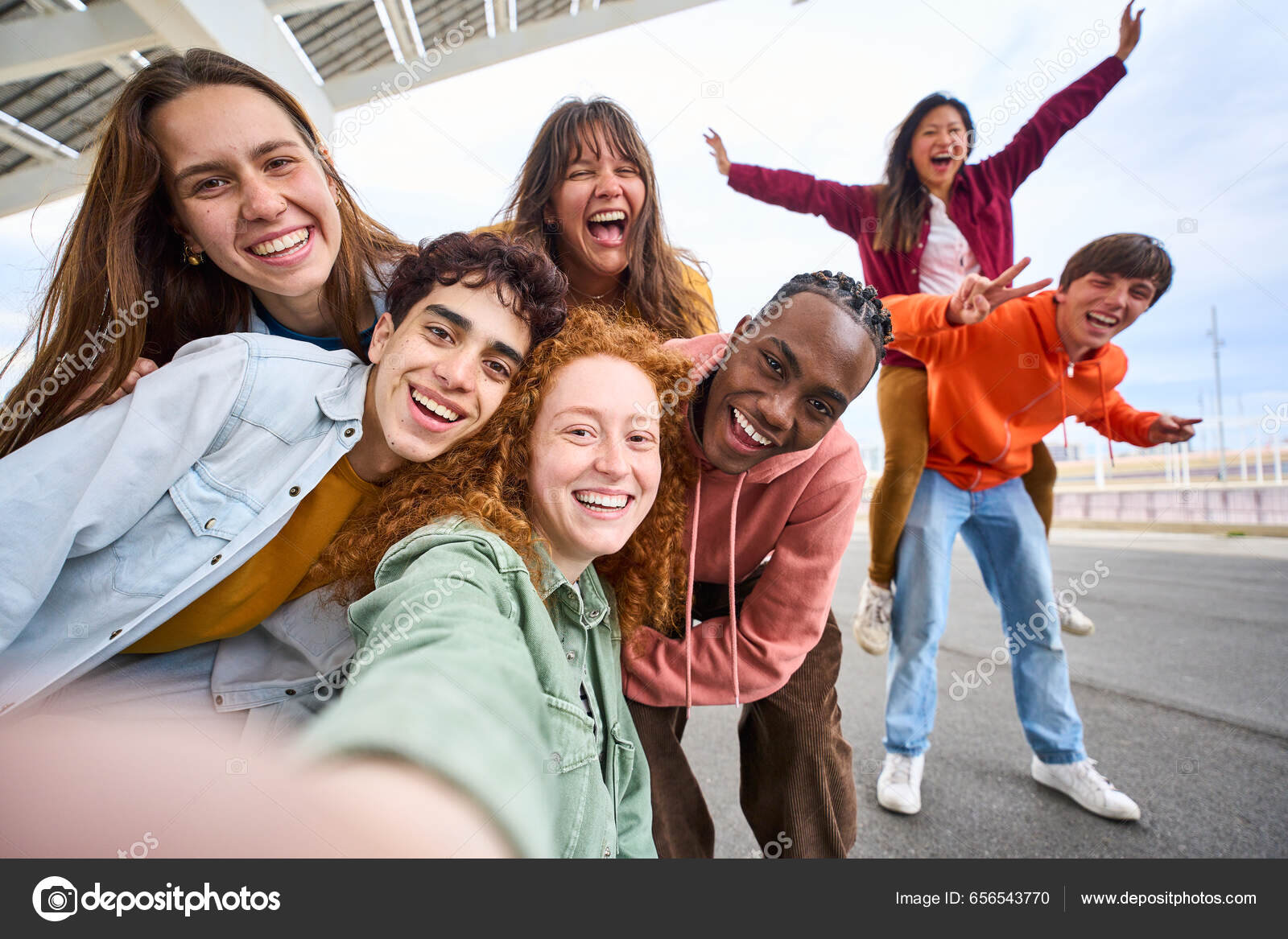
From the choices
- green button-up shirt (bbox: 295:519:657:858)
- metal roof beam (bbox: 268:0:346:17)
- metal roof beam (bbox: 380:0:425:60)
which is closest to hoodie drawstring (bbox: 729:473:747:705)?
green button-up shirt (bbox: 295:519:657:858)

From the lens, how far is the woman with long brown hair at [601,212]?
98 cm

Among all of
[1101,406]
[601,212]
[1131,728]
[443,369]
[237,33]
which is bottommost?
[1131,728]

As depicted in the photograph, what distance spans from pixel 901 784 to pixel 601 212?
3.83 ft

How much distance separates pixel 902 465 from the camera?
112 cm

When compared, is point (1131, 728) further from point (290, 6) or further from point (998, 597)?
point (290, 6)

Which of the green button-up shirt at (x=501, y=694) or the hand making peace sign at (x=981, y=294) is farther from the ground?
the hand making peace sign at (x=981, y=294)

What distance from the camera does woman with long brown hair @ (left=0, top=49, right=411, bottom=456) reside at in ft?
2.40

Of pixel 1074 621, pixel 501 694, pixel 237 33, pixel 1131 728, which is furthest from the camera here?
pixel 1131 728

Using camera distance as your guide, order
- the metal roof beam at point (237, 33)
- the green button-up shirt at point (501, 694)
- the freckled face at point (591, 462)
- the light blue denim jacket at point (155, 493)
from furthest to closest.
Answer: the metal roof beam at point (237, 33)
the freckled face at point (591, 462)
the light blue denim jacket at point (155, 493)
the green button-up shirt at point (501, 694)

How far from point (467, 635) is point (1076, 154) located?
123 cm

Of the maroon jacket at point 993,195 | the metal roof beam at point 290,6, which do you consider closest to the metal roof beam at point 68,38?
the metal roof beam at point 290,6

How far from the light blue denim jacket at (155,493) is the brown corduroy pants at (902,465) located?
86 cm

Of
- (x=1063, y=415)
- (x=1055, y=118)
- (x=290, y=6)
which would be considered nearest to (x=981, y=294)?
(x=1063, y=415)

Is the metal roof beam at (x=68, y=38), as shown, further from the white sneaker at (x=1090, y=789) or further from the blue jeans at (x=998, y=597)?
the white sneaker at (x=1090, y=789)
